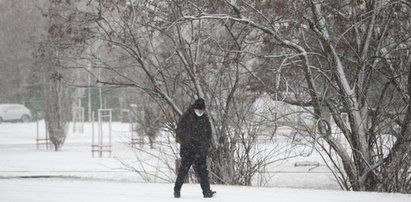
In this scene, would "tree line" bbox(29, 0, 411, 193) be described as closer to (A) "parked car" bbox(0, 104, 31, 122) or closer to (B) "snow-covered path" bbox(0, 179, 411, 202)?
(B) "snow-covered path" bbox(0, 179, 411, 202)

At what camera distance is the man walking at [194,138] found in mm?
10695

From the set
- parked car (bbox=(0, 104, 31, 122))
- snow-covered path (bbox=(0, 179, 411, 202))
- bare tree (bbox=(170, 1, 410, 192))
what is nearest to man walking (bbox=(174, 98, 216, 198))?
snow-covered path (bbox=(0, 179, 411, 202))

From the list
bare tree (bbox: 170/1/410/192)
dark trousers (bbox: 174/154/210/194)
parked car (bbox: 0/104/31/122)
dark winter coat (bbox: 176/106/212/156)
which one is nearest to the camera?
dark winter coat (bbox: 176/106/212/156)

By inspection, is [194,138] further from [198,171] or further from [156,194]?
[156,194]

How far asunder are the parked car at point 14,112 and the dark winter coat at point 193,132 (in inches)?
2118

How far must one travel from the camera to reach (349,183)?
542 inches

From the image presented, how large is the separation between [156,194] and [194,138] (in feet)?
4.76

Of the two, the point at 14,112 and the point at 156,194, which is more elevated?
the point at 14,112

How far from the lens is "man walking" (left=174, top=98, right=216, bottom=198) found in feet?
35.1

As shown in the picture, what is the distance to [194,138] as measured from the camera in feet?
35.0

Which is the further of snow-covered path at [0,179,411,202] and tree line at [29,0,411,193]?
tree line at [29,0,411,193]

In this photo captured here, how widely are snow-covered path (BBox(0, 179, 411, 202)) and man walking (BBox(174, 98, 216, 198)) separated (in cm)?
35

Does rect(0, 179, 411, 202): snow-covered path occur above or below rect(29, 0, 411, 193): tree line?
below

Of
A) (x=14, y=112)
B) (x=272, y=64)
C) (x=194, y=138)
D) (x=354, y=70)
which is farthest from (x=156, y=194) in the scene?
(x=14, y=112)
